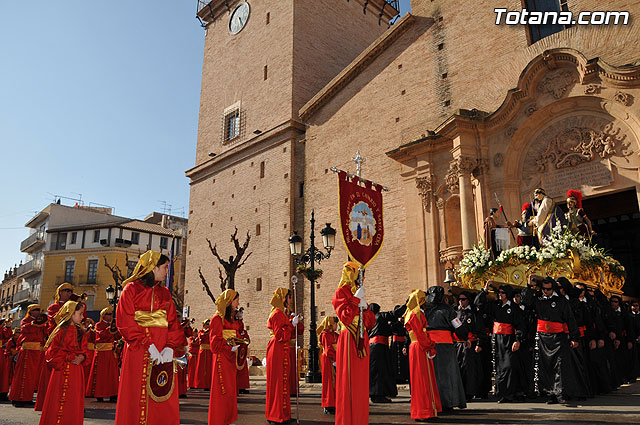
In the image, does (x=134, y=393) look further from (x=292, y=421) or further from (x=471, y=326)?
(x=471, y=326)

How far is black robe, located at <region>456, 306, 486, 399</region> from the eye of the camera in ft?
31.8

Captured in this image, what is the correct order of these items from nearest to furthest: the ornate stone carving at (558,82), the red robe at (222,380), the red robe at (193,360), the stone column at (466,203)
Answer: the red robe at (222,380)
the red robe at (193,360)
the ornate stone carving at (558,82)
the stone column at (466,203)

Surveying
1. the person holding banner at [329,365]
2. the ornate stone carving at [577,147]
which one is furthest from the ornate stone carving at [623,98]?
the person holding banner at [329,365]

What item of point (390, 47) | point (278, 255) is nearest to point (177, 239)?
point (278, 255)

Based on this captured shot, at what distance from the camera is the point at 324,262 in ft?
70.9

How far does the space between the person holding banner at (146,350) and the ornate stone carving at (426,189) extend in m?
13.3

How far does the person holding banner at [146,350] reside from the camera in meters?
5.02

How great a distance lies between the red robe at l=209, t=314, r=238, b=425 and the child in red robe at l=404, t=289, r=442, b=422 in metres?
2.67

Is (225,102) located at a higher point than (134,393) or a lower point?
higher

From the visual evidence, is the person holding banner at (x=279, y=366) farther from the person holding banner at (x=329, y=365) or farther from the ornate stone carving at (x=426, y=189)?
the ornate stone carving at (x=426, y=189)

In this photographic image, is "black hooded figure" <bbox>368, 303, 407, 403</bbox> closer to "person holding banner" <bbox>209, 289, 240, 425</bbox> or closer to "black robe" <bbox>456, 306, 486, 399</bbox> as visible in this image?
"black robe" <bbox>456, 306, 486, 399</bbox>

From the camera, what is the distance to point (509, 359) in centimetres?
901

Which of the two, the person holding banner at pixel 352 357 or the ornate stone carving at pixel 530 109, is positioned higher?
the ornate stone carving at pixel 530 109

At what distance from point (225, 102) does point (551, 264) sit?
22.0 m
